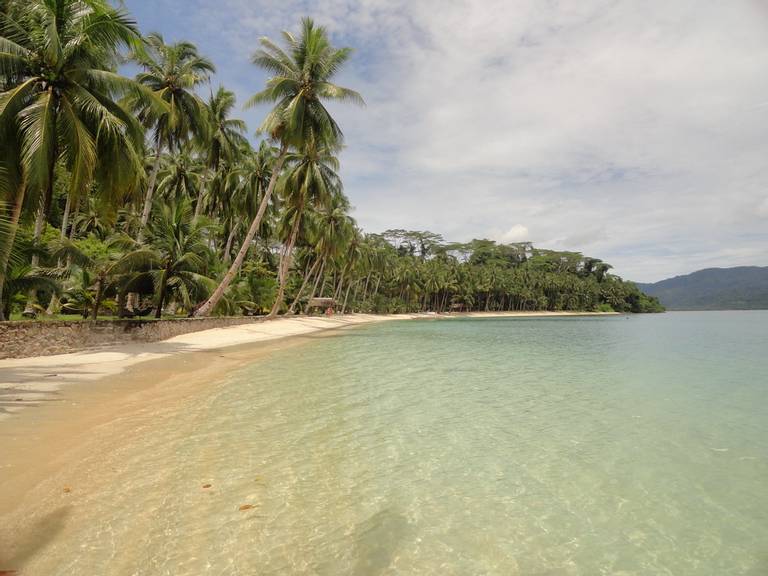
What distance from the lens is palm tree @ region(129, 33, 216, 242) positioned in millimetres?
22461

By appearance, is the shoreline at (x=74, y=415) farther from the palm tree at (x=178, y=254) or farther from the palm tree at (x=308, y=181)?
the palm tree at (x=308, y=181)

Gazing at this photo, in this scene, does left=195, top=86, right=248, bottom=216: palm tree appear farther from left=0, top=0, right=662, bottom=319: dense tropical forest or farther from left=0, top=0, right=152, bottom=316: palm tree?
left=0, top=0, right=152, bottom=316: palm tree

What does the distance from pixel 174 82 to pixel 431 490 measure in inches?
995

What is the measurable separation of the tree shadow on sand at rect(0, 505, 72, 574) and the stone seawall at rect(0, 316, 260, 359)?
9980 mm

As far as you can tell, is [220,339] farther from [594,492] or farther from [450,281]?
[450,281]

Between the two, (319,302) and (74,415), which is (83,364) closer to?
(74,415)

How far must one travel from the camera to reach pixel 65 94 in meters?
11.9

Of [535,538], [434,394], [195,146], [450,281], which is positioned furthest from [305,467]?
[450,281]

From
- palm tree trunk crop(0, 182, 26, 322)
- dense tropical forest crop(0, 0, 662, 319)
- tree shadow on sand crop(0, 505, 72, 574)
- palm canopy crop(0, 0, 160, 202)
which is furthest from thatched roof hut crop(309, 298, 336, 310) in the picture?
tree shadow on sand crop(0, 505, 72, 574)

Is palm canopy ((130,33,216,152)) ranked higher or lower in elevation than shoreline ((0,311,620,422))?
higher

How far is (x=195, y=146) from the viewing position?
25797mm

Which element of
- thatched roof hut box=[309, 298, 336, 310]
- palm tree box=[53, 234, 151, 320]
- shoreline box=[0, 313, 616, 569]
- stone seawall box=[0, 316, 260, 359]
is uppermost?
palm tree box=[53, 234, 151, 320]

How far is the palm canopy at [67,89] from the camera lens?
10.7 meters

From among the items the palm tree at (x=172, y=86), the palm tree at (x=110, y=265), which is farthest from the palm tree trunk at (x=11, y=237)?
the palm tree at (x=172, y=86)
